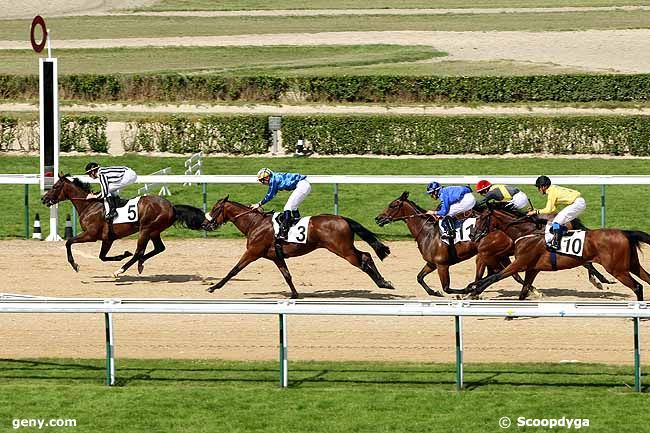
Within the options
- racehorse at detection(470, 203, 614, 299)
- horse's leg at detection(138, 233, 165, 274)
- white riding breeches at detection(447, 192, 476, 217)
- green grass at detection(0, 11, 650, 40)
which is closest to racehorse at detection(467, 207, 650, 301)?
→ racehorse at detection(470, 203, 614, 299)

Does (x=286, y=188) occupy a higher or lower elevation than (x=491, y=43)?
lower

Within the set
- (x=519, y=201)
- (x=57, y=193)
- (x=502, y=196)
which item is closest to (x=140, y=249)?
(x=57, y=193)

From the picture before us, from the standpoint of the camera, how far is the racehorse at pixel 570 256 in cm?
1405

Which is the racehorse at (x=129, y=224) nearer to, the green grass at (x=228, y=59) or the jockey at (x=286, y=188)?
the jockey at (x=286, y=188)

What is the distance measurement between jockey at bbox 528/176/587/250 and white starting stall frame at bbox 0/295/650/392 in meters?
2.79

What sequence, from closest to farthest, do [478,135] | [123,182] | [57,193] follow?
[123,182], [57,193], [478,135]

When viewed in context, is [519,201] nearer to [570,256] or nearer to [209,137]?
[570,256]

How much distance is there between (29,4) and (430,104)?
85.6ft

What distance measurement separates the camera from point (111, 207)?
16.7 metres

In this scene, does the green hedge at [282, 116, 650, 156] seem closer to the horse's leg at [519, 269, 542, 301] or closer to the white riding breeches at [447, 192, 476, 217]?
the white riding breeches at [447, 192, 476, 217]

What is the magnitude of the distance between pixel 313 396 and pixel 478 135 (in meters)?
15.3

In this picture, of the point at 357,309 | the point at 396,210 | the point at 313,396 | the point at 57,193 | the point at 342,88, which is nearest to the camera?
the point at 313,396

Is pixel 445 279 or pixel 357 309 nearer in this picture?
pixel 357 309

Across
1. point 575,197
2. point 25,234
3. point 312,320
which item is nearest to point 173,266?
point 25,234
